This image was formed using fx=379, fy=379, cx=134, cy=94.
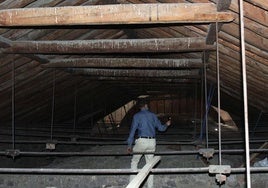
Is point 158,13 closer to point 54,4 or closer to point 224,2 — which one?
point 224,2

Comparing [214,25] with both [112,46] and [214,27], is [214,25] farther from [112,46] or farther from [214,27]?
[112,46]

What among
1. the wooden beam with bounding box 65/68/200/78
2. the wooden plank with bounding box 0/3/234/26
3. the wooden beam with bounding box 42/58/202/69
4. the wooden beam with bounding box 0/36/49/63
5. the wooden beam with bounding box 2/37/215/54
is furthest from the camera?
the wooden beam with bounding box 65/68/200/78

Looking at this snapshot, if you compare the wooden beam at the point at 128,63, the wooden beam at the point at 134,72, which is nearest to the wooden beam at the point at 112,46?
the wooden beam at the point at 128,63

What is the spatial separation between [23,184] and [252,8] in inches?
301

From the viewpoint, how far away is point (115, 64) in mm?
7988

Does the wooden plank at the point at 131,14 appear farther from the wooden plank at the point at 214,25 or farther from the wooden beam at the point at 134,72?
the wooden beam at the point at 134,72

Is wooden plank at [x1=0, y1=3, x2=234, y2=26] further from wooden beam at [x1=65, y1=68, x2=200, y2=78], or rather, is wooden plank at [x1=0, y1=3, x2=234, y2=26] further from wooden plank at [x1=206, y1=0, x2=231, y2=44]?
wooden beam at [x1=65, y1=68, x2=200, y2=78]

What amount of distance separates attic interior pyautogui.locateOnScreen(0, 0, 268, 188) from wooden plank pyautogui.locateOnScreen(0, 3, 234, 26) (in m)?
0.01

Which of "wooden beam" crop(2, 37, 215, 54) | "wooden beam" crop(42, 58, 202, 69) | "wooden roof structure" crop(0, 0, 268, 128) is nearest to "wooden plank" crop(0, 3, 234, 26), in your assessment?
"wooden roof structure" crop(0, 0, 268, 128)

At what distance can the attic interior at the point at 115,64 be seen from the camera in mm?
4398

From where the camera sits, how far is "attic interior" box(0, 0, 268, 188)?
173 inches

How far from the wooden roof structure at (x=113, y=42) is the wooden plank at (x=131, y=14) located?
0.04 feet

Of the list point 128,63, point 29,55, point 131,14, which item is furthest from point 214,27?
point 29,55

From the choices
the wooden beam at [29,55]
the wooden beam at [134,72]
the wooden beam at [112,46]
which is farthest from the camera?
the wooden beam at [134,72]
